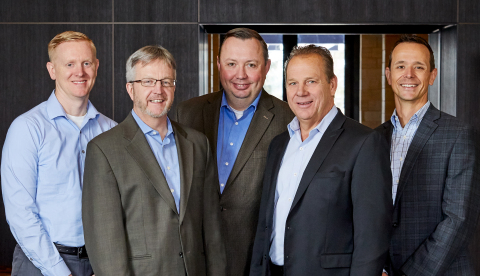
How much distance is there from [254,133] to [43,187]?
114cm

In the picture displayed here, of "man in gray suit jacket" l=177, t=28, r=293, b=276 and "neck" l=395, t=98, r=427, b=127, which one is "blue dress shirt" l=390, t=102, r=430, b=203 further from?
"man in gray suit jacket" l=177, t=28, r=293, b=276

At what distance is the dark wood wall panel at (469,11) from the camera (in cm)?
426

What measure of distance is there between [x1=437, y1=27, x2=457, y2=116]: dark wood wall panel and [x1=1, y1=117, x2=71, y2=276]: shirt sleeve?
11.8ft

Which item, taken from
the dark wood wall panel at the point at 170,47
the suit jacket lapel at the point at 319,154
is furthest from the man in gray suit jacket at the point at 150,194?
the dark wood wall panel at the point at 170,47

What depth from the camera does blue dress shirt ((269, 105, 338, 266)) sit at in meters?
2.08

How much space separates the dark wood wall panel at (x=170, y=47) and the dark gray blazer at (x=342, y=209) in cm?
247

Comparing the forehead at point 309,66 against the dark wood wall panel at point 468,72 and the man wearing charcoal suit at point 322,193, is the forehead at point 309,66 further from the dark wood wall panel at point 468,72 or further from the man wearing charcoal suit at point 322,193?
the dark wood wall panel at point 468,72

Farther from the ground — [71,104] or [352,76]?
[352,76]

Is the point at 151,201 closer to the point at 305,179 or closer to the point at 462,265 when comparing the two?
the point at 305,179

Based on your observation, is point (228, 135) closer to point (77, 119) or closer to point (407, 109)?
point (77, 119)

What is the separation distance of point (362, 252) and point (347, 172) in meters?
0.32

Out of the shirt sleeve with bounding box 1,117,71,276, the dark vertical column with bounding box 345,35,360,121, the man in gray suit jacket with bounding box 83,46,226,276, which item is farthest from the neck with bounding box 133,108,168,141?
the dark vertical column with bounding box 345,35,360,121

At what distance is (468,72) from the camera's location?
4289 millimetres

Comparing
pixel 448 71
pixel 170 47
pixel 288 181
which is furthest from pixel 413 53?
pixel 170 47
